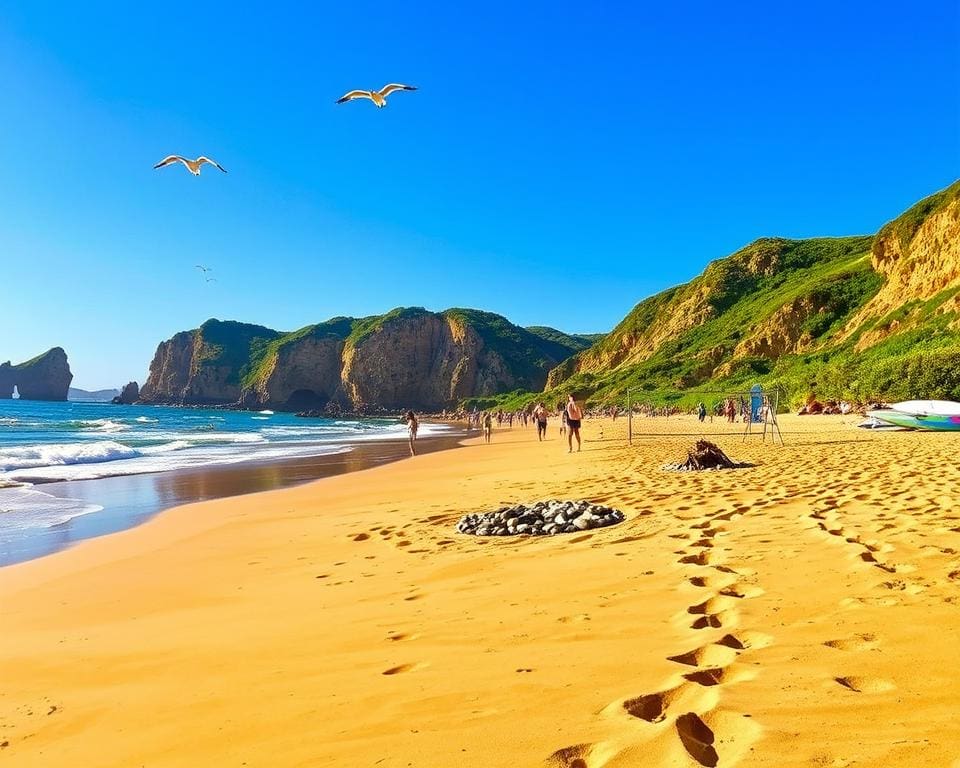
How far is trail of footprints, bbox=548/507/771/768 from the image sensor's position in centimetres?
231

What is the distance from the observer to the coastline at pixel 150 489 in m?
9.14

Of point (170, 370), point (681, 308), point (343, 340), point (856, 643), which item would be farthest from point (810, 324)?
point (170, 370)

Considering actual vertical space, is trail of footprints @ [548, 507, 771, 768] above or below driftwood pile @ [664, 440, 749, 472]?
below

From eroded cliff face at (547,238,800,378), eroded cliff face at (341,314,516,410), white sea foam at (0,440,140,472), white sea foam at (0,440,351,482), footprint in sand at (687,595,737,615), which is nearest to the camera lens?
footprint in sand at (687,595,737,615)

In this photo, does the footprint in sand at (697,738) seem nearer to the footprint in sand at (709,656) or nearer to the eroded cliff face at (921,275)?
the footprint in sand at (709,656)

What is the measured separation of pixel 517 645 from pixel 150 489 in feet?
45.8

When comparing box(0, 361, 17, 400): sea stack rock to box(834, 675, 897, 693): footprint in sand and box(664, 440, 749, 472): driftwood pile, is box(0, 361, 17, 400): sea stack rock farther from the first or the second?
box(834, 675, 897, 693): footprint in sand

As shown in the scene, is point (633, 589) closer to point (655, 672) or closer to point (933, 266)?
point (655, 672)

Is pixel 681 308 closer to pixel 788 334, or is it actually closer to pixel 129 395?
pixel 788 334

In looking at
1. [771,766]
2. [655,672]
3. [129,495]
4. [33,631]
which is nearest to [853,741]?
[771,766]

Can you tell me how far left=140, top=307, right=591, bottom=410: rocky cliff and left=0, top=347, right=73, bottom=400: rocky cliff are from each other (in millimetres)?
35369

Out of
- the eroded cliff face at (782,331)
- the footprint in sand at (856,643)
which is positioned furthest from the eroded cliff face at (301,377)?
the footprint in sand at (856,643)

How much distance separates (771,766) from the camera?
213cm

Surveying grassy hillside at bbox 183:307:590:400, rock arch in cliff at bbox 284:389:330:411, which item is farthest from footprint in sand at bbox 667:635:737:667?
rock arch in cliff at bbox 284:389:330:411
